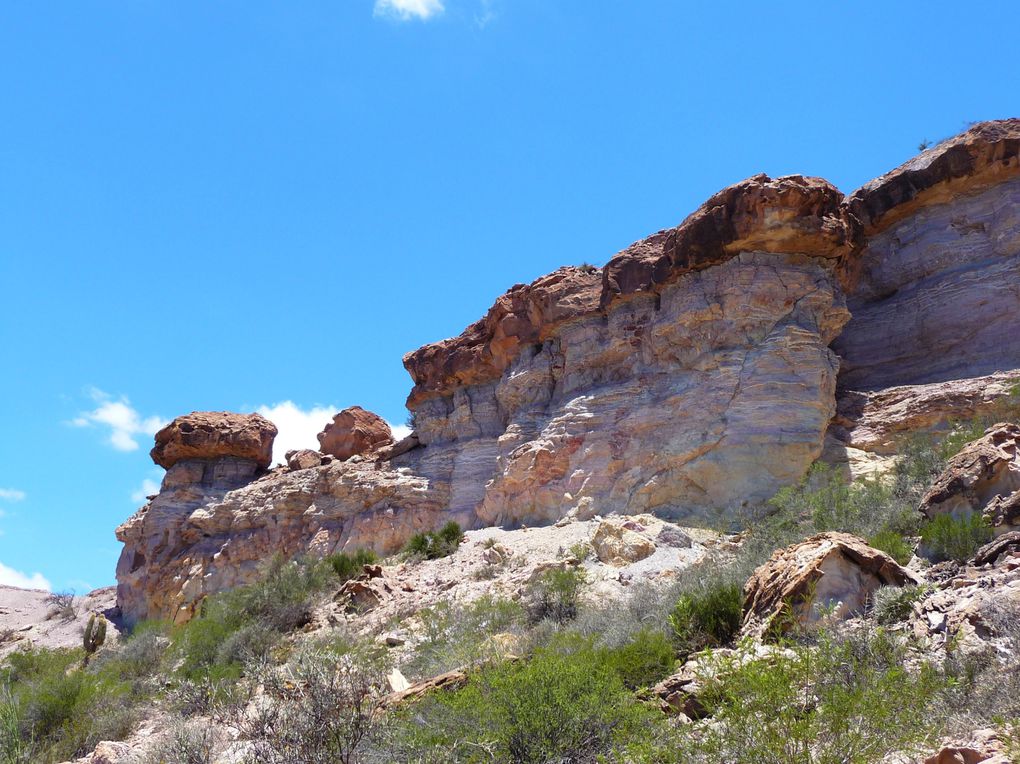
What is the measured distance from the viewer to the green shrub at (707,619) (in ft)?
25.8

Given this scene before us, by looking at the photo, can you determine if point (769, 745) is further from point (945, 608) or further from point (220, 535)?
point (220, 535)

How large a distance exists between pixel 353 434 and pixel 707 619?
72.4 feet

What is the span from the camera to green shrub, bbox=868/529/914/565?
350 inches

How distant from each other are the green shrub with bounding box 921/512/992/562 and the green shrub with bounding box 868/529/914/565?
180mm

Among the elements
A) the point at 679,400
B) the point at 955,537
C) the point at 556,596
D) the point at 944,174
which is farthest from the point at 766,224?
the point at 955,537

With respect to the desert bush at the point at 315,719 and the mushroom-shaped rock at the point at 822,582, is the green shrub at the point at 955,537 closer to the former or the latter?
the mushroom-shaped rock at the point at 822,582

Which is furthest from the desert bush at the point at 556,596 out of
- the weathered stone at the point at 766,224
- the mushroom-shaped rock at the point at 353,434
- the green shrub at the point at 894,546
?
the mushroom-shaped rock at the point at 353,434

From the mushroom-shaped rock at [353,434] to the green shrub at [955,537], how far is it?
21.3 metres

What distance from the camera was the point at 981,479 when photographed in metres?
9.27

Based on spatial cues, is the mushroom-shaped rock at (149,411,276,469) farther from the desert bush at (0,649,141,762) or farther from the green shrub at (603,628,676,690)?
the green shrub at (603,628,676,690)

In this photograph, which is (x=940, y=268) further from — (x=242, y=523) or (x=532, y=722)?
(x=242, y=523)

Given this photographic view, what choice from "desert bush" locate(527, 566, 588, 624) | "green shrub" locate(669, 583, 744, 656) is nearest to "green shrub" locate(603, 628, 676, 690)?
"green shrub" locate(669, 583, 744, 656)

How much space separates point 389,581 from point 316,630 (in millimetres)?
1721

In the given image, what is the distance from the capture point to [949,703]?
5227mm
